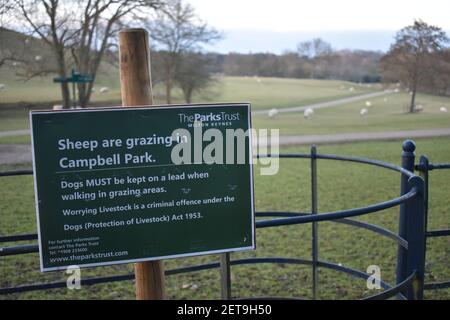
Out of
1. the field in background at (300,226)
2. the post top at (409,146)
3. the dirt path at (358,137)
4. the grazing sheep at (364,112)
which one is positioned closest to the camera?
the post top at (409,146)

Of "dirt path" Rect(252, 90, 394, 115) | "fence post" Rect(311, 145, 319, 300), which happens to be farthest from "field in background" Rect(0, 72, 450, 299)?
"dirt path" Rect(252, 90, 394, 115)

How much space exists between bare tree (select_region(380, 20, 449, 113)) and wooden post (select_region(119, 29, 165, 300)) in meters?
9.59

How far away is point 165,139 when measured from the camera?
1802 mm

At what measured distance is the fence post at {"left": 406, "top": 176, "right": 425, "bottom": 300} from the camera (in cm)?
201

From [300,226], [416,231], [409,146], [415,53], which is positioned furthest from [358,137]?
[416,231]

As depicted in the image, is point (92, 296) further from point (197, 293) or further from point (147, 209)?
point (147, 209)

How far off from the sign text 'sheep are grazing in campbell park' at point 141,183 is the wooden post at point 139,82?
0.63ft

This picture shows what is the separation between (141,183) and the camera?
177 cm

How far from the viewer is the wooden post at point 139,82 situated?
1936 mm

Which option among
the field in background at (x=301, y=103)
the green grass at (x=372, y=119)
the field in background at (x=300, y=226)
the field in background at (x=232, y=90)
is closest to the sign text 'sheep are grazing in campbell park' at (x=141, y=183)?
the field in background at (x=300, y=226)

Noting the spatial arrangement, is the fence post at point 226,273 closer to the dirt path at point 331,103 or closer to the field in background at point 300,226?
the field in background at point 300,226

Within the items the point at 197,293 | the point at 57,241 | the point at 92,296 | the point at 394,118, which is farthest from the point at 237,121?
the point at 394,118

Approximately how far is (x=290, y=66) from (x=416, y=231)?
30147 mm

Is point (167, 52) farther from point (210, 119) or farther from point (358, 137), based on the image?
point (210, 119)
